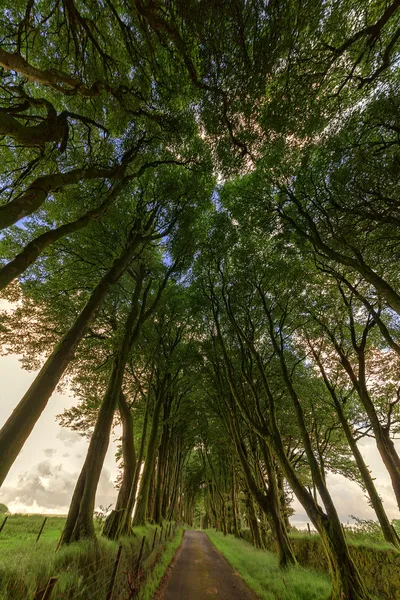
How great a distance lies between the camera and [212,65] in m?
6.12

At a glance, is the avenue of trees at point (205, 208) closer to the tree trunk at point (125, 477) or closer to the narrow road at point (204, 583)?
the tree trunk at point (125, 477)

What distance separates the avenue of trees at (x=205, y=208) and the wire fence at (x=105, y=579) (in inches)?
41.1

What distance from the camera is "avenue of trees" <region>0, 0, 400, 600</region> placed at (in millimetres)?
5035

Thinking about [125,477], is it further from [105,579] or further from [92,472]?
[105,579]

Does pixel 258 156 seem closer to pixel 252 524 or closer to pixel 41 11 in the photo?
pixel 41 11

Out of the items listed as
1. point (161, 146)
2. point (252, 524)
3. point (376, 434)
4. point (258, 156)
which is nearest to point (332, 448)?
point (252, 524)

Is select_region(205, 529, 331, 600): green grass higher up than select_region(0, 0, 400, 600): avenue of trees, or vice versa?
select_region(0, 0, 400, 600): avenue of trees

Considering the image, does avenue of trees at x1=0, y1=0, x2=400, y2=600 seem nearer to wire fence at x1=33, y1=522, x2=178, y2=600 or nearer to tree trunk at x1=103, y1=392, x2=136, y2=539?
tree trunk at x1=103, y1=392, x2=136, y2=539

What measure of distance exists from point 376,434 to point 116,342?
12.2 m

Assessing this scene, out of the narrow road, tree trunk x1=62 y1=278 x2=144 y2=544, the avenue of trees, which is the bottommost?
the narrow road

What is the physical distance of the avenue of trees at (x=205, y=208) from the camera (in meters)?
5.04

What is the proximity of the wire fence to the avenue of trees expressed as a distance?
1045 millimetres

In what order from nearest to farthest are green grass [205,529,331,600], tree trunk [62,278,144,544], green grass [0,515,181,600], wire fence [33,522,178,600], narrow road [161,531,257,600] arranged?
green grass [0,515,181,600] → wire fence [33,522,178,600] → tree trunk [62,278,144,544] → green grass [205,529,331,600] → narrow road [161,531,257,600]

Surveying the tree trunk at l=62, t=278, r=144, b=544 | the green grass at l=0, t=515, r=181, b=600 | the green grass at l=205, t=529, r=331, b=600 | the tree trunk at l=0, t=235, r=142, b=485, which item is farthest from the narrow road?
the tree trunk at l=0, t=235, r=142, b=485
